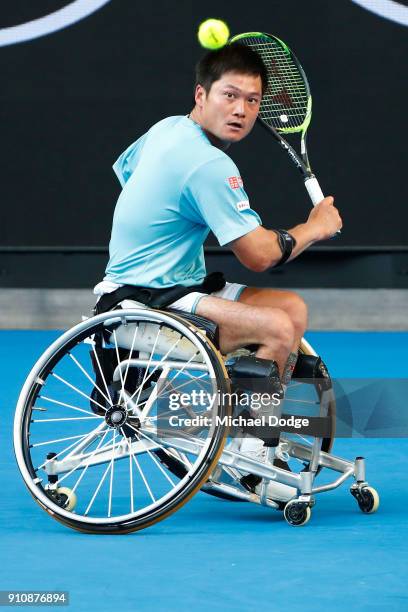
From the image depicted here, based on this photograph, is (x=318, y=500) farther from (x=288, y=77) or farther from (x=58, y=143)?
(x=58, y=143)

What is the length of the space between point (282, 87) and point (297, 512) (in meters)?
1.65

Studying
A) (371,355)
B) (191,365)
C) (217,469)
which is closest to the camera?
(191,365)

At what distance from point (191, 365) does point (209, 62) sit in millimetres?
963

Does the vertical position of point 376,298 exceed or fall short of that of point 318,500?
it exceeds it

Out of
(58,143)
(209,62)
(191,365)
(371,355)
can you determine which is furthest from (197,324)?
(58,143)

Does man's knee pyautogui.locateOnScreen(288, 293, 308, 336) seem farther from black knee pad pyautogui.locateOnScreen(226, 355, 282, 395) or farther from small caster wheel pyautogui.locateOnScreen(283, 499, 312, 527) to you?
small caster wheel pyautogui.locateOnScreen(283, 499, 312, 527)

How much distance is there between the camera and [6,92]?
8.33 metres

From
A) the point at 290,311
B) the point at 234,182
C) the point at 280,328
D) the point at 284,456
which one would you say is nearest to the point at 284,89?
the point at 234,182

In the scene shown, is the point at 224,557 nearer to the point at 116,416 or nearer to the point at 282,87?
the point at 116,416

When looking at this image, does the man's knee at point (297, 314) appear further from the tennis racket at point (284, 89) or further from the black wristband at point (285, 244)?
the tennis racket at point (284, 89)

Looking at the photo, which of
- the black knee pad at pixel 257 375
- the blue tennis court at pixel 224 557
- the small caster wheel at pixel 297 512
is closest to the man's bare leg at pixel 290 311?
the black knee pad at pixel 257 375

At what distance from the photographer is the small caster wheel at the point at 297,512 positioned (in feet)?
13.1

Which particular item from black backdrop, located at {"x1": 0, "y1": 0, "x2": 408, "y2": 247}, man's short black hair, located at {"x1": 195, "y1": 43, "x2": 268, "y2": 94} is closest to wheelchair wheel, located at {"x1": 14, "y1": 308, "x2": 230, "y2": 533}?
man's short black hair, located at {"x1": 195, "y1": 43, "x2": 268, "y2": 94}

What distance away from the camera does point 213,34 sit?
164 inches
